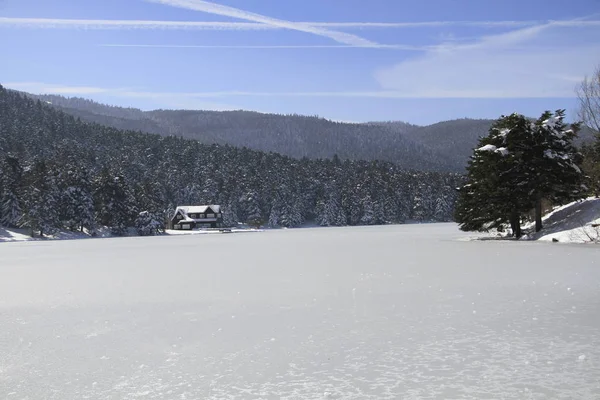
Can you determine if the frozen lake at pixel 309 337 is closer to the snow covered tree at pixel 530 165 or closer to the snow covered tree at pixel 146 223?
the snow covered tree at pixel 530 165

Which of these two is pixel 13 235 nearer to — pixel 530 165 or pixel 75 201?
pixel 75 201

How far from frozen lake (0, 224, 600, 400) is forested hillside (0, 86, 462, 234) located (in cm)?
7242

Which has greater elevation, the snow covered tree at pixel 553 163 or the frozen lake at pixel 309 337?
the snow covered tree at pixel 553 163

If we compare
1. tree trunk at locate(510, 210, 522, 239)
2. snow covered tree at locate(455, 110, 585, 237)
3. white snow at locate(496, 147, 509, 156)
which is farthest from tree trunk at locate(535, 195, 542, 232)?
white snow at locate(496, 147, 509, 156)

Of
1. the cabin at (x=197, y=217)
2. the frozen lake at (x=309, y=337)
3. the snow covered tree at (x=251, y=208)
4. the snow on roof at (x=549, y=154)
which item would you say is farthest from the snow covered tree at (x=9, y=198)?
the snow on roof at (x=549, y=154)

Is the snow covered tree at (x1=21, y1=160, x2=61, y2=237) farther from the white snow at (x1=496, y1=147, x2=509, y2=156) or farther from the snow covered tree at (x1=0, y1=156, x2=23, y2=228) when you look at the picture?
the white snow at (x1=496, y1=147, x2=509, y2=156)

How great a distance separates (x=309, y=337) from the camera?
10875 millimetres

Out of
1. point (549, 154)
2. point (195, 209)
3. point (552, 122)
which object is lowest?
point (195, 209)

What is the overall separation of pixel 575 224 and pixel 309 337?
37.5 meters

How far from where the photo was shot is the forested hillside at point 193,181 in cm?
8981

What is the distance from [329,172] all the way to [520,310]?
148915 millimetres

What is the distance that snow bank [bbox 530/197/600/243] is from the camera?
127ft

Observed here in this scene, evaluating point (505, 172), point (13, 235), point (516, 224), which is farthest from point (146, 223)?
point (505, 172)

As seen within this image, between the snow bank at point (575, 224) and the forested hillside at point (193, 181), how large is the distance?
6756 centimetres
